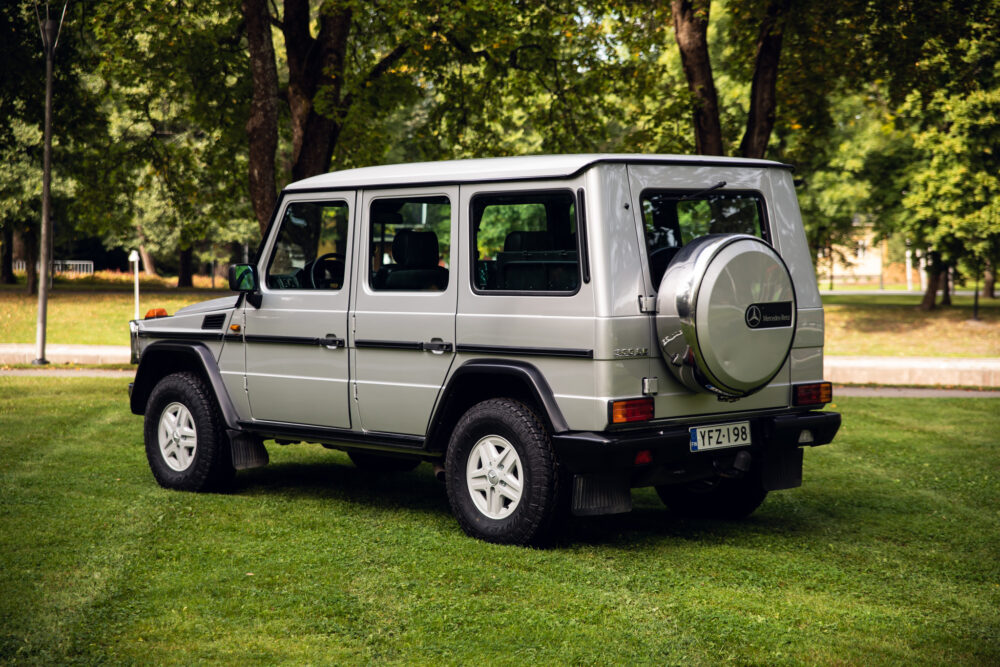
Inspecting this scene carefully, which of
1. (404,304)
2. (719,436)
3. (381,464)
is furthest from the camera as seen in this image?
(381,464)

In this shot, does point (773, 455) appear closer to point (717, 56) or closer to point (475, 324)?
point (475, 324)

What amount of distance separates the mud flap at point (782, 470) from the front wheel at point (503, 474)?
1.57m

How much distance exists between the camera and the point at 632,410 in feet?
19.8

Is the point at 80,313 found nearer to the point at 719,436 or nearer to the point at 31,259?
the point at 31,259

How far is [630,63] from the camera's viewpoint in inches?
725

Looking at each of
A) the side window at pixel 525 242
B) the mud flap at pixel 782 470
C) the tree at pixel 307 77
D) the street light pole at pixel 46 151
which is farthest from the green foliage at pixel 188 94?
the mud flap at pixel 782 470

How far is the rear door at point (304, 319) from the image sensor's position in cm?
734

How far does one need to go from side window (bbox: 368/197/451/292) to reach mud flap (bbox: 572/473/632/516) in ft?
4.86

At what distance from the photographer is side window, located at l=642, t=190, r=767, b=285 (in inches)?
252

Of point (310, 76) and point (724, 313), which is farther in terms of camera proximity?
point (310, 76)

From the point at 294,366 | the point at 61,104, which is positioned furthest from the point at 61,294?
the point at 294,366

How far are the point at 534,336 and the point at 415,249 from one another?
1.20 m

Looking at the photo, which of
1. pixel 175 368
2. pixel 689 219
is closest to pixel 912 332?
pixel 175 368

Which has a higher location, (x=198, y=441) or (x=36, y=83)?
(x=36, y=83)
